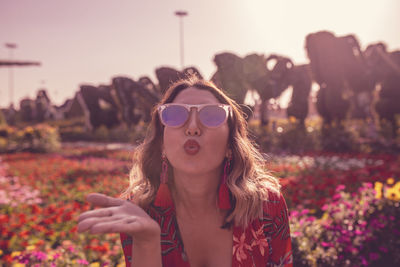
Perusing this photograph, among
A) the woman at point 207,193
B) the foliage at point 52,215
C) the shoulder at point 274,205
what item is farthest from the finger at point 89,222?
the foliage at point 52,215

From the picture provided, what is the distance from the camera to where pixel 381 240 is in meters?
3.19

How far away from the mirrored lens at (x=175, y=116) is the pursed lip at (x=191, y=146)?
122 millimetres

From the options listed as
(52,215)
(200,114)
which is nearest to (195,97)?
(200,114)

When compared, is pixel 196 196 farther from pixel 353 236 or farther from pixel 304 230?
pixel 353 236

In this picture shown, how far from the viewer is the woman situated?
165 centimetres

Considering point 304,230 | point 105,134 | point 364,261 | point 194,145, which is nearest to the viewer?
point 194,145

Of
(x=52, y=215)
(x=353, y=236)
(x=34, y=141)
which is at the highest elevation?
(x=353, y=236)

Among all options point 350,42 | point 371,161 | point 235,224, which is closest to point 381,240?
point 235,224

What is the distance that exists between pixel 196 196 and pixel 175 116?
49 cm

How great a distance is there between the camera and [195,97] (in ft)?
5.83

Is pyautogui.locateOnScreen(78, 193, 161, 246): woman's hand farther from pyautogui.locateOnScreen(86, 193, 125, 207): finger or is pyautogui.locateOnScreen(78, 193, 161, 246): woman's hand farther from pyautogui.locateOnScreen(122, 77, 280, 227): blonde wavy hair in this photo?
pyautogui.locateOnScreen(122, 77, 280, 227): blonde wavy hair

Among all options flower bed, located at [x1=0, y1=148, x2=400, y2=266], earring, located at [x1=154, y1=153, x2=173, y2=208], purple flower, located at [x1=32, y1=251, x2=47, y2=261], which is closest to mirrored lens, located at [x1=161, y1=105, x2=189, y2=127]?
earring, located at [x1=154, y1=153, x2=173, y2=208]

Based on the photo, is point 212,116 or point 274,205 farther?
point 274,205

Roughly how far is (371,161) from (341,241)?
21.6ft
